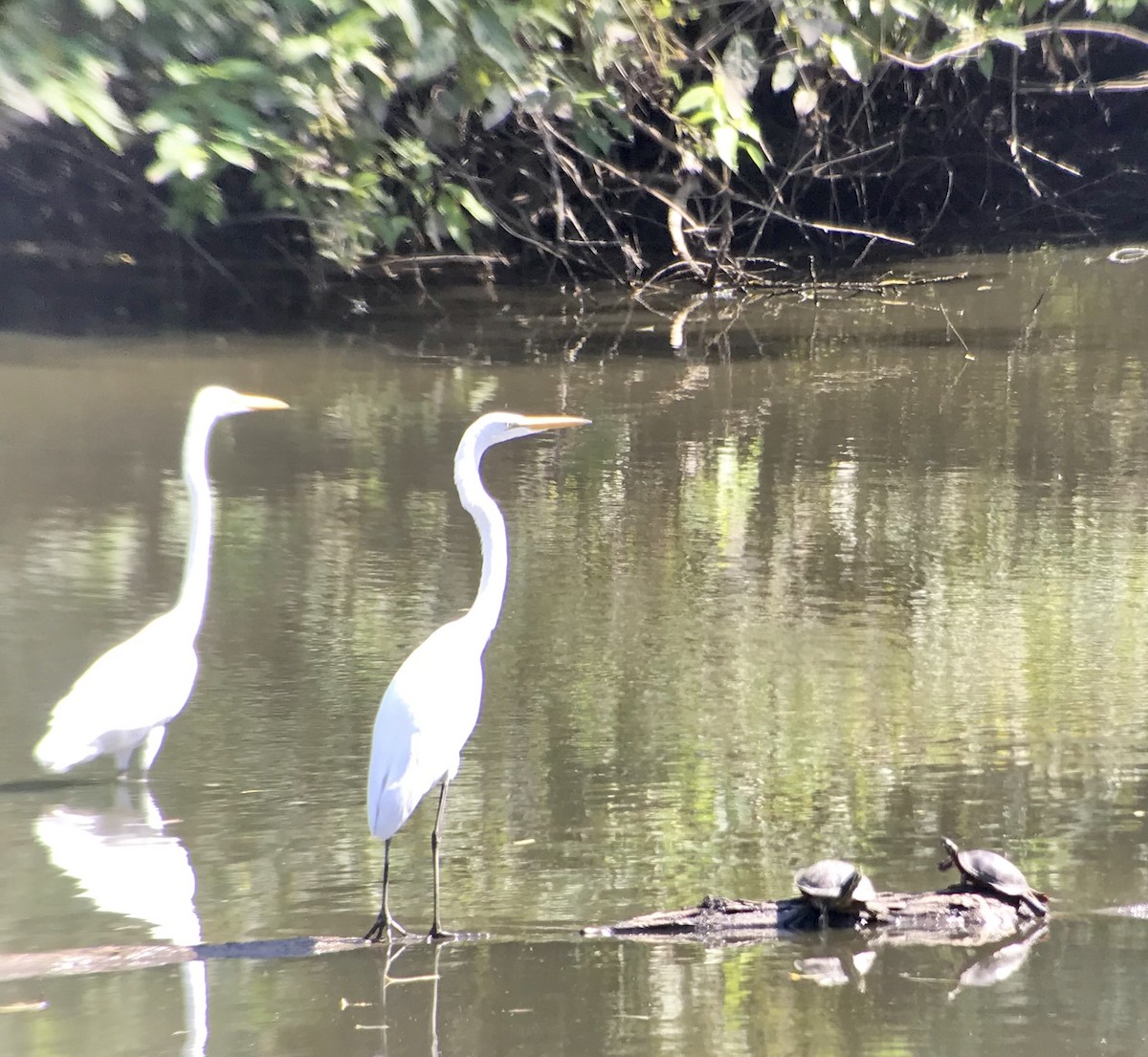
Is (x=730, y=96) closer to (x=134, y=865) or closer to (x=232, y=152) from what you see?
(x=232, y=152)

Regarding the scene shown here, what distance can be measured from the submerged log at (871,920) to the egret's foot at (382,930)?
38 centimetres

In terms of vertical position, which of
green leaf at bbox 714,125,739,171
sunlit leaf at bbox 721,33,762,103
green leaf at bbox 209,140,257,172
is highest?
sunlit leaf at bbox 721,33,762,103

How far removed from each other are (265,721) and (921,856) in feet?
5.99

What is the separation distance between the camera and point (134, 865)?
11.7 feet

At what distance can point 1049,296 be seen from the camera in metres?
11.3

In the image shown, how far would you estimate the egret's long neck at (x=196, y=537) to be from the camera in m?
4.27

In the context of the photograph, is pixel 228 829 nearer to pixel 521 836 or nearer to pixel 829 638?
pixel 521 836

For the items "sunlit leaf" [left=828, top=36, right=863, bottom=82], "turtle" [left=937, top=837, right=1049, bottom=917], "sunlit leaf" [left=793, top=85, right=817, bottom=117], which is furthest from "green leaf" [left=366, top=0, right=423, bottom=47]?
"sunlit leaf" [left=793, top=85, right=817, bottom=117]

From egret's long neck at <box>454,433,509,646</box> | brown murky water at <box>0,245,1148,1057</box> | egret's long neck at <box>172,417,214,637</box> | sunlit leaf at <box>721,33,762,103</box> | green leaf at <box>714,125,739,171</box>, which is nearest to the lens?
brown murky water at <box>0,245,1148,1057</box>

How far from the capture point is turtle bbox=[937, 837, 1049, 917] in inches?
122

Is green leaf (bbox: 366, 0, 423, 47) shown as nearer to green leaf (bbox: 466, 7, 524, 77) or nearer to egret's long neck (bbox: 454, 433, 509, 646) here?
green leaf (bbox: 466, 7, 524, 77)

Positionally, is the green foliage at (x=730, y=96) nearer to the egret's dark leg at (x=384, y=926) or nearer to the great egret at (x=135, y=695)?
the great egret at (x=135, y=695)

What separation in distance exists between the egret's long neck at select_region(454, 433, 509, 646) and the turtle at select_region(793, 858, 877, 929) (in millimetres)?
912

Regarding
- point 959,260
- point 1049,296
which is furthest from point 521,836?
point 959,260
